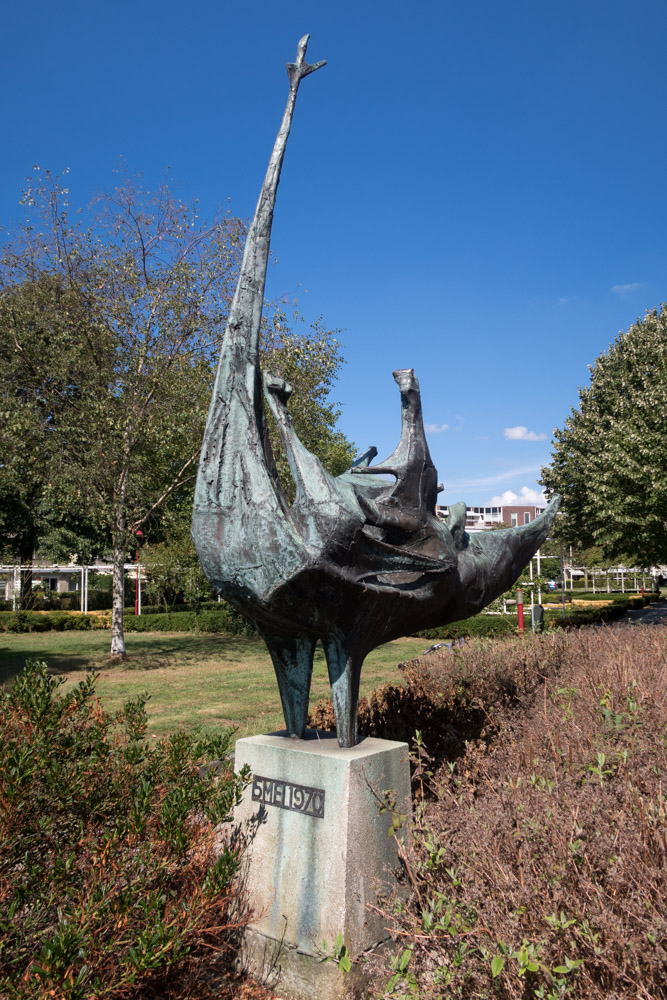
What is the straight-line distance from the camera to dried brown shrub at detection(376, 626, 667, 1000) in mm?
2617

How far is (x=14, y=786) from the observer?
11.3 ft

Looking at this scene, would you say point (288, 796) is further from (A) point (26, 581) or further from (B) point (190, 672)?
(A) point (26, 581)

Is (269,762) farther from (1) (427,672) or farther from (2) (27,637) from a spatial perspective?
(2) (27,637)

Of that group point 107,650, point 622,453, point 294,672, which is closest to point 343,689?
point 294,672

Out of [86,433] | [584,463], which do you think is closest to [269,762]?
[86,433]

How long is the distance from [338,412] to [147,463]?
11.0 m

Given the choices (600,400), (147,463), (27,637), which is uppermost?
(600,400)

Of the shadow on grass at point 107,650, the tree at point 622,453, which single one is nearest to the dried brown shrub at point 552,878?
the shadow on grass at point 107,650

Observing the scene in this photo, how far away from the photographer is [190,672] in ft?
53.1

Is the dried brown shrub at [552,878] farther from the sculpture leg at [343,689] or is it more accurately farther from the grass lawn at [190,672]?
the grass lawn at [190,672]

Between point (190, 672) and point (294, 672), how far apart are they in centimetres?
1217

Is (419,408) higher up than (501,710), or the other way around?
(419,408)

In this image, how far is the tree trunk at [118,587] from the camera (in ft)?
53.9

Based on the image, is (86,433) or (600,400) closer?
(86,433)
